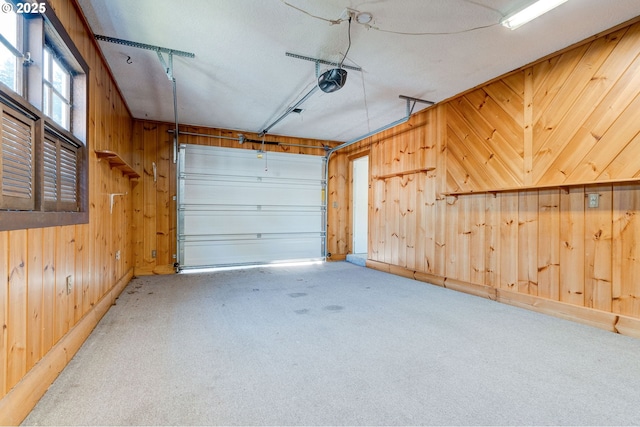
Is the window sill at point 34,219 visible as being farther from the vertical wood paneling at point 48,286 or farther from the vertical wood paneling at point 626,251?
the vertical wood paneling at point 626,251

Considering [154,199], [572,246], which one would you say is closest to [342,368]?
[572,246]

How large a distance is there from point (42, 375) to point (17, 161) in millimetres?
1133

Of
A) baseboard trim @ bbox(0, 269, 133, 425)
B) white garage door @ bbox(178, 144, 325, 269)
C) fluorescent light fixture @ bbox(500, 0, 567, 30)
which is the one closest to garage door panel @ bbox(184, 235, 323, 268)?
white garage door @ bbox(178, 144, 325, 269)

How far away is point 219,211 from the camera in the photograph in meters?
5.27

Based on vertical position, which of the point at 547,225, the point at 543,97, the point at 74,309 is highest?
the point at 543,97

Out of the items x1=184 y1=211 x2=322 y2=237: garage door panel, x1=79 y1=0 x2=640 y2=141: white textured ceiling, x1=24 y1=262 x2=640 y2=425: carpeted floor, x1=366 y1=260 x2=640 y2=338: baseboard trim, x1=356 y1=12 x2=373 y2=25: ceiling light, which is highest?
x1=79 y1=0 x2=640 y2=141: white textured ceiling

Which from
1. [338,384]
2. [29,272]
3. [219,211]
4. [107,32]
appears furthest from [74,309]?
[219,211]

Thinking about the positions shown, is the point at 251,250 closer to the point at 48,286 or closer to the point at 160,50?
the point at 160,50

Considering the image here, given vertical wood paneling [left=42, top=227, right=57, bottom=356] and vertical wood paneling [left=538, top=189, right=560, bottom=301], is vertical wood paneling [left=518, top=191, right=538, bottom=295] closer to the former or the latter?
vertical wood paneling [left=538, top=189, right=560, bottom=301]

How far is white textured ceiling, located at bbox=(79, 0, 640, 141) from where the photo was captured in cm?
219

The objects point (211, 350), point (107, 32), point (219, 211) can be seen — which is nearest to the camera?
point (211, 350)

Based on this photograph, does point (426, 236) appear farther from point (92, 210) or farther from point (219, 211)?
point (92, 210)

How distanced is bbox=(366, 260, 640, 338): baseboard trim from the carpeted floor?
0.45 feet

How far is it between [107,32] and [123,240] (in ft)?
8.42
